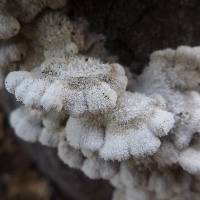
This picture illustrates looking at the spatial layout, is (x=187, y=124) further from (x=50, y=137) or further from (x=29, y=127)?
(x=29, y=127)

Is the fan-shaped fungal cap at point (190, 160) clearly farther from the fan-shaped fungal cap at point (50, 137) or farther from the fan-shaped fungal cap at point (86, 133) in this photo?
the fan-shaped fungal cap at point (50, 137)

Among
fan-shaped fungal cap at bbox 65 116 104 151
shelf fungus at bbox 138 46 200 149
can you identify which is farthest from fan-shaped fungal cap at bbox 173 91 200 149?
fan-shaped fungal cap at bbox 65 116 104 151

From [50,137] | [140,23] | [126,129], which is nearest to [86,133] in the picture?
[126,129]

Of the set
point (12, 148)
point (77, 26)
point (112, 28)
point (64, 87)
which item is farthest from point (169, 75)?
point (12, 148)

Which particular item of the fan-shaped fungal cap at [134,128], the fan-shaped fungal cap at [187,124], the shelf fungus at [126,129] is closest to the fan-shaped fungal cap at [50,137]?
the shelf fungus at [126,129]

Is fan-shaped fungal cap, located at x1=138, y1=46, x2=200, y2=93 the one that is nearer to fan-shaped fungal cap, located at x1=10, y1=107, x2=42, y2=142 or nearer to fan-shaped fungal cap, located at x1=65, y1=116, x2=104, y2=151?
fan-shaped fungal cap, located at x1=65, y1=116, x2=104, y2=151

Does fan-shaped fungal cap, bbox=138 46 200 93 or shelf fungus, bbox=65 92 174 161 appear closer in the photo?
shelf fungus, bbox=65 92 174 161

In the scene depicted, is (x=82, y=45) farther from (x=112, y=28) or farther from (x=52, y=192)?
(x=52, y=192)
